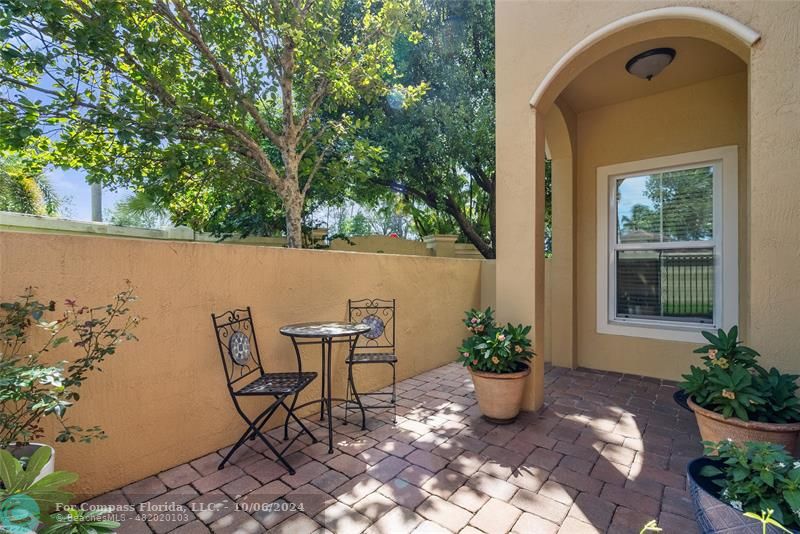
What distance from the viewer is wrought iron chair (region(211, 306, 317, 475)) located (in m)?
2.40

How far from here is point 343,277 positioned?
3.64 meters

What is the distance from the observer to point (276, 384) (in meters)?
2.56

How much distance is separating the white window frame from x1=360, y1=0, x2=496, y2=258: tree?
3.03m

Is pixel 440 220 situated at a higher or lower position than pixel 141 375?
higher

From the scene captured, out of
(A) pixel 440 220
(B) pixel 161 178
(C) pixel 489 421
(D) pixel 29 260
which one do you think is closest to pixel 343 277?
(C) pixel 489 421

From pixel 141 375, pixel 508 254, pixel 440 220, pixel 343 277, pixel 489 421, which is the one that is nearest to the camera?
pixel 141 375

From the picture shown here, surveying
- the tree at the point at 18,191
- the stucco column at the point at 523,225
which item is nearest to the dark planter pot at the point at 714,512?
the stucco column at the point at 523,225

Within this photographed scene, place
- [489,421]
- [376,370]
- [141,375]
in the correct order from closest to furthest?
[141,375] < [489,421] < [376,370]

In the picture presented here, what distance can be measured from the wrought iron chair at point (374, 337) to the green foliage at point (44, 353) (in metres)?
1.79

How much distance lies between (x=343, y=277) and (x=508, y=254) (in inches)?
64.7

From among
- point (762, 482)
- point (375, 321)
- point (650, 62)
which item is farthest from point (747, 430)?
point (650, 62)

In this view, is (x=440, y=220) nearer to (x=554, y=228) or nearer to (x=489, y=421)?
(x=554, y=228)

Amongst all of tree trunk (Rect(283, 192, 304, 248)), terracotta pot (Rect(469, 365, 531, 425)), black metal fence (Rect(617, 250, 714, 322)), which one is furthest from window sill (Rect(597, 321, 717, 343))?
tree trunk (Rect(283, 192, 304, 248))

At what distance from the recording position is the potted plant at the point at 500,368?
116 inches
